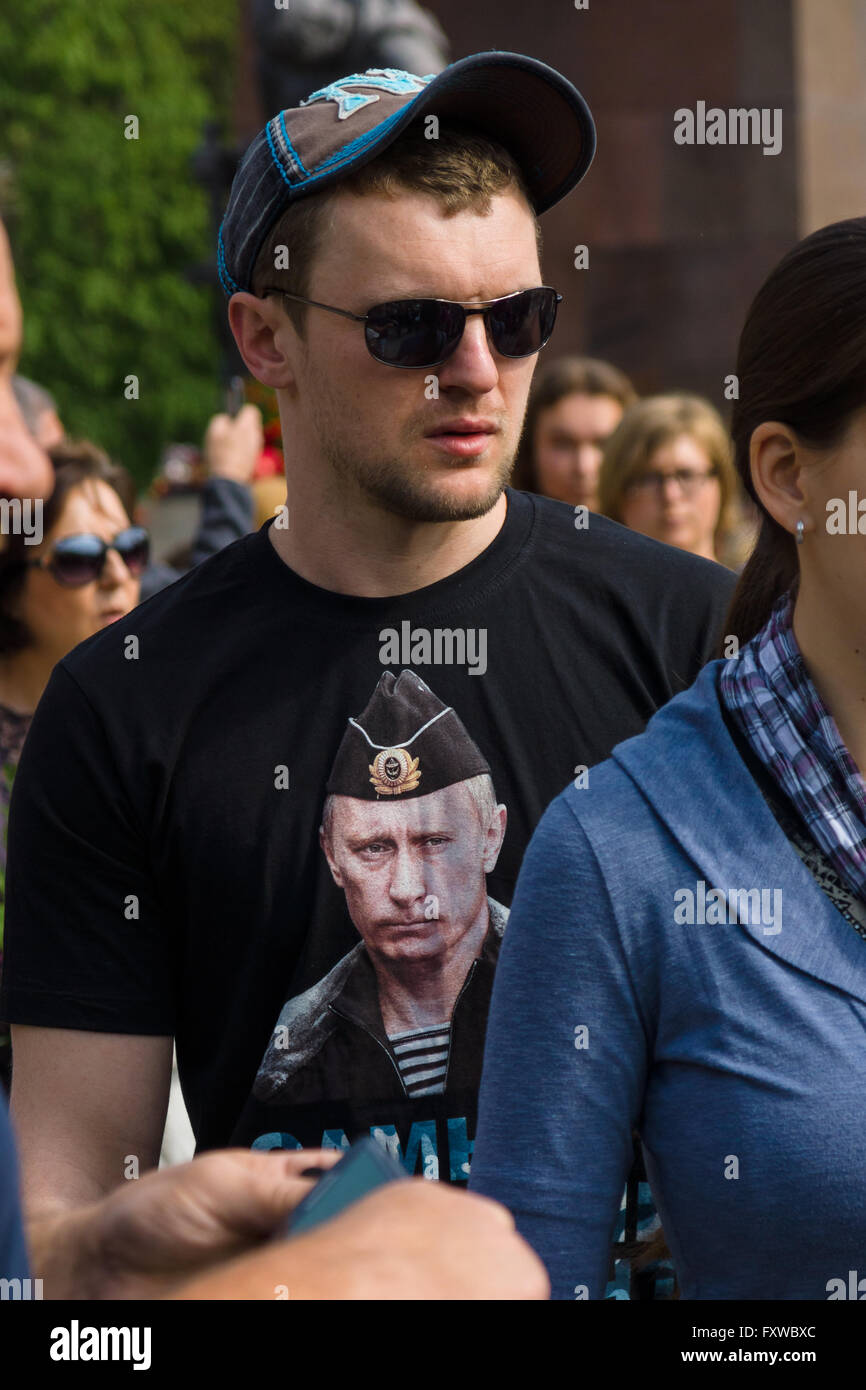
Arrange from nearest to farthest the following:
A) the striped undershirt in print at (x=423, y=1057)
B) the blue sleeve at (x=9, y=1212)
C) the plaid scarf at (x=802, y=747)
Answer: the blue sleeve at (x=9, y=1212), the plaid scarf at (x=802, y=747), the striped undershirt in print at (x=423, y=1057)

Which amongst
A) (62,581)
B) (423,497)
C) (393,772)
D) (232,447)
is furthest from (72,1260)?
(232,447)

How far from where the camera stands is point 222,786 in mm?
2381

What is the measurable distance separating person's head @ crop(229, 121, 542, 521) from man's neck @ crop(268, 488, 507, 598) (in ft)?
0.11

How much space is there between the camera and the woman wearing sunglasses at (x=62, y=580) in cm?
428

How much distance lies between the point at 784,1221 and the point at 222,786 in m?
0.96

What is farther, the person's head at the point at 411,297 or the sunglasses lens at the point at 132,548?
the sunglasses lens at the point at 132,548

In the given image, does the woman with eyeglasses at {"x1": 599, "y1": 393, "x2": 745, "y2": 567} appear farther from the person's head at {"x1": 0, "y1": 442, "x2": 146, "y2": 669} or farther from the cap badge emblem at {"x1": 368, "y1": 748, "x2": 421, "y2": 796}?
the cap badge emblem at {"x1": 368, "y1": 748, "x2": 421, "y2": 796}

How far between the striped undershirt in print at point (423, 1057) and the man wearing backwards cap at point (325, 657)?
0.02 meters

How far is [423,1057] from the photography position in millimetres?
2346

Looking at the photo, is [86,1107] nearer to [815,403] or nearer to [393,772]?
[393,772]

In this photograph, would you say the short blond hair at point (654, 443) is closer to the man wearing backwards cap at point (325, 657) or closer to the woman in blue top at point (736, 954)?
the man wearing backwards cap at point (325, 657)

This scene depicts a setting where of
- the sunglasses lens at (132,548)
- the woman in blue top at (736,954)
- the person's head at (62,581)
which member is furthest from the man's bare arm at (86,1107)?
the sunglasses lens at (132,548)

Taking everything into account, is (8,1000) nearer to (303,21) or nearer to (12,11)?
(303,21)

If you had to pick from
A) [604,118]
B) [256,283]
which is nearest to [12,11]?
[604,118]
